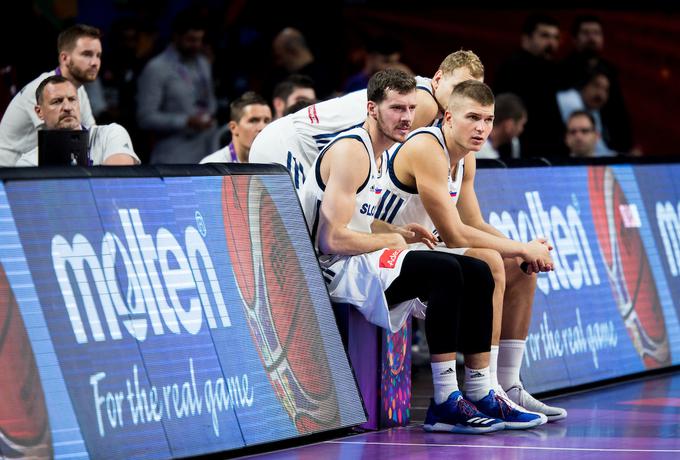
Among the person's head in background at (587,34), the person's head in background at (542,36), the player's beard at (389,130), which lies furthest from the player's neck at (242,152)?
the person's head in background at (587,34)

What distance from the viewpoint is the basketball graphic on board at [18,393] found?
5.13 meters

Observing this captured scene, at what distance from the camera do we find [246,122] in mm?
8672

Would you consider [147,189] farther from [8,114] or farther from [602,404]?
[602,404]

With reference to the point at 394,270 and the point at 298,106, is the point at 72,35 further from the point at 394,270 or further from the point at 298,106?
the point at 394,270

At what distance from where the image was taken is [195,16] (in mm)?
10570

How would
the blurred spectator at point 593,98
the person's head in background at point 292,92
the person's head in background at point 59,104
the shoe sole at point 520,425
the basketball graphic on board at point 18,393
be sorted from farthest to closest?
the blurred spectator at point 593,98 < the person's head in background at point 292,92 < the person's head in background at point 59,104 < the shoe sole at point 520,425 < the basketball graphic on board at point 18,393

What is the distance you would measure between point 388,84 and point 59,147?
165 centimetres

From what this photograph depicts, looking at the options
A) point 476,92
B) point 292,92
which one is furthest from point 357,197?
point 292,92

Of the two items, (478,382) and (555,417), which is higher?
(478,382)

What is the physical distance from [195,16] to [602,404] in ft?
15.7

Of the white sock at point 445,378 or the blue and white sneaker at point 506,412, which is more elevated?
the white sock at point 445,378

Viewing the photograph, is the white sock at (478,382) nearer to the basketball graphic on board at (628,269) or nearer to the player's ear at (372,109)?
the player's ear at (372,109)

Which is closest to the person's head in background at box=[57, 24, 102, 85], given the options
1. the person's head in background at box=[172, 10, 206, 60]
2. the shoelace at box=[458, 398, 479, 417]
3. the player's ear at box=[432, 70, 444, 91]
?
the player's ear at box=[432, 70, 444, 91]

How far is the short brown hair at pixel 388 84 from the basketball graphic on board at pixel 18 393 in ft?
7.50
